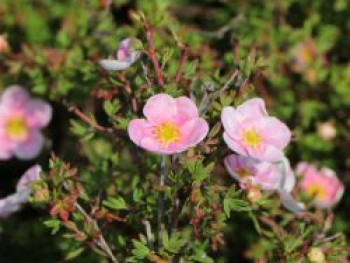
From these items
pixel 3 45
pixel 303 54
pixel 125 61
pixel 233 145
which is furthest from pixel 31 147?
pixel 233 145

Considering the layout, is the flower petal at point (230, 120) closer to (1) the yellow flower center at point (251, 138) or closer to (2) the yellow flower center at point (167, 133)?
(1) the yellow flower center at point (251, 138)

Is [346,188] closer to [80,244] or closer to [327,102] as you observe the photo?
[327,102]

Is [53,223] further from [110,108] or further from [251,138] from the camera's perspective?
[251,138]

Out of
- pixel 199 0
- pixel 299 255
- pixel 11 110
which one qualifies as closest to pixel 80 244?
pixel 299 255

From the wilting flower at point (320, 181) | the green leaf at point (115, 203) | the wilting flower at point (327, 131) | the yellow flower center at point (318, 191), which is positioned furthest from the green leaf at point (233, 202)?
the wilting flower at point (327, 131)

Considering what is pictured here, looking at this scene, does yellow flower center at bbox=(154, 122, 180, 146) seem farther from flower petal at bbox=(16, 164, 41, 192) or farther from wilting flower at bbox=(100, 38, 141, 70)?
flower petal at bbox=(16, 164, 41, 192)

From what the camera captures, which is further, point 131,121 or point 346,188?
point 346,188
